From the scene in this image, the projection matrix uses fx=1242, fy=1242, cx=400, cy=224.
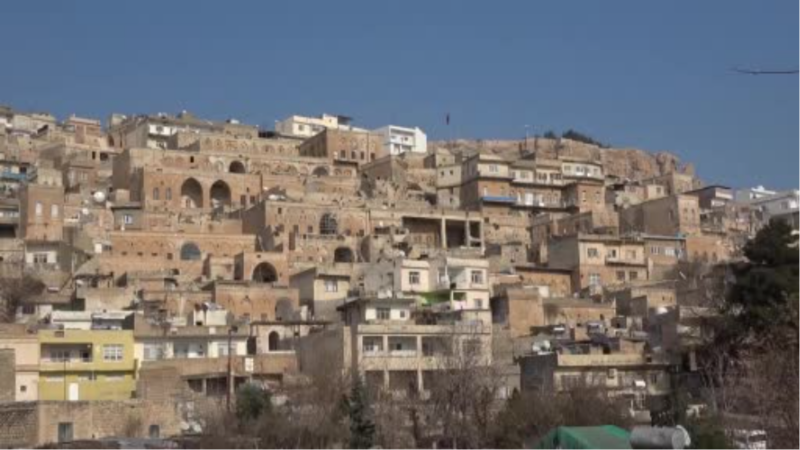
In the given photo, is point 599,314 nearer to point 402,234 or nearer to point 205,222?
point 402,234

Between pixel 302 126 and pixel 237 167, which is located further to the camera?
pixel 302 126

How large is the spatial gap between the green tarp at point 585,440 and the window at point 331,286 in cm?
3327

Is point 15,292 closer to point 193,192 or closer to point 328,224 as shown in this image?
point 328,224

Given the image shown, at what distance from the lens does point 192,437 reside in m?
38.3

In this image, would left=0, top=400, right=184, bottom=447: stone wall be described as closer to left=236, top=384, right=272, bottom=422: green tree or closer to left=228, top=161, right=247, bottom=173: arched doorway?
left=236, top=384, right=272, bottom=422: green tree

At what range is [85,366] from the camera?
1786 inches

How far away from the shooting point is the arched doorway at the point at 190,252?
67.2m

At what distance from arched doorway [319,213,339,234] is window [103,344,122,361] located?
91.1 feet

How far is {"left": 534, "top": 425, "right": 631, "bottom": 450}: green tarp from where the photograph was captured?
1001 inches

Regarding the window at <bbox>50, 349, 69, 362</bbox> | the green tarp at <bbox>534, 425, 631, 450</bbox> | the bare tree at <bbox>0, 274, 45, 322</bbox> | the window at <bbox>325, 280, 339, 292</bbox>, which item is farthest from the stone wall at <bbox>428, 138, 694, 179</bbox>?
the green tarp at <bbox>534, 425, 631, 450</bbox>

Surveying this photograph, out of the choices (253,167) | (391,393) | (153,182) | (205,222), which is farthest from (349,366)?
(253,167)

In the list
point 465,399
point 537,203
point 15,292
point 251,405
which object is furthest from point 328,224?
point 251,405

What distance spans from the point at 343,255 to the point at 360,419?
37.7 m

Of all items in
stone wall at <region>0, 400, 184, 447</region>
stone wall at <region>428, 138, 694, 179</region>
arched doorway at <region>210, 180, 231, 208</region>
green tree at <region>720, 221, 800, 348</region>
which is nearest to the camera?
stone wall at <region>0, 400, 184, 447</region>
